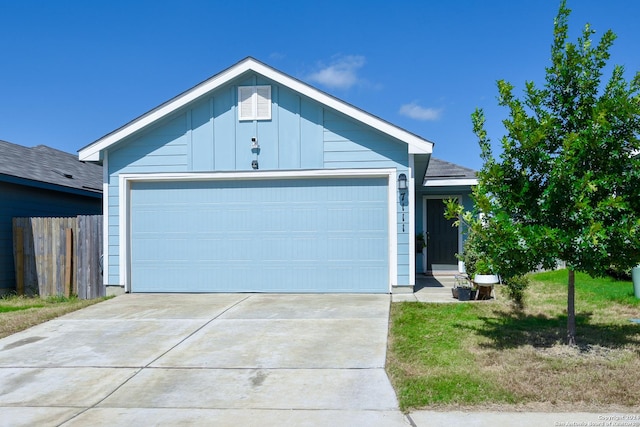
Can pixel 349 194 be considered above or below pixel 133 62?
below

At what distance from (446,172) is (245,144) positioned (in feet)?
20.6

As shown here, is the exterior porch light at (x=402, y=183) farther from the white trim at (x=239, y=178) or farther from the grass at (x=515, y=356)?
the grass at (x=515, y=356)

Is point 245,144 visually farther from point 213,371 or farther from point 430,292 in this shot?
point 213,371

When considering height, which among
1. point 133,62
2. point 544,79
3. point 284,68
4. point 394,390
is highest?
point 133,62

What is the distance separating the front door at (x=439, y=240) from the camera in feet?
44.1

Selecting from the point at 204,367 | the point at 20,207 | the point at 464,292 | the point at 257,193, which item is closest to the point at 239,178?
the point at 257,193

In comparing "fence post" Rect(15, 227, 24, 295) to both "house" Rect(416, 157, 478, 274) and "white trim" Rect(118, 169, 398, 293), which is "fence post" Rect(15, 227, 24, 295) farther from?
"house" Rect(416, 157, 478, 274)

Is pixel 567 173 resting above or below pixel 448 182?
below

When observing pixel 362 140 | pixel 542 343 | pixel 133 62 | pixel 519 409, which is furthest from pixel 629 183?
pixel 133 62

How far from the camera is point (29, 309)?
8836 millimetres

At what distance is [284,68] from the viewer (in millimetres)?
9656

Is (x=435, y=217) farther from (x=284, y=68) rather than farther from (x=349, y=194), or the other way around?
(x=284, y=68)

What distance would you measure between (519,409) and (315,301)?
523 centimetres

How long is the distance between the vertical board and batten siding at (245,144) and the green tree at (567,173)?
4005mm
